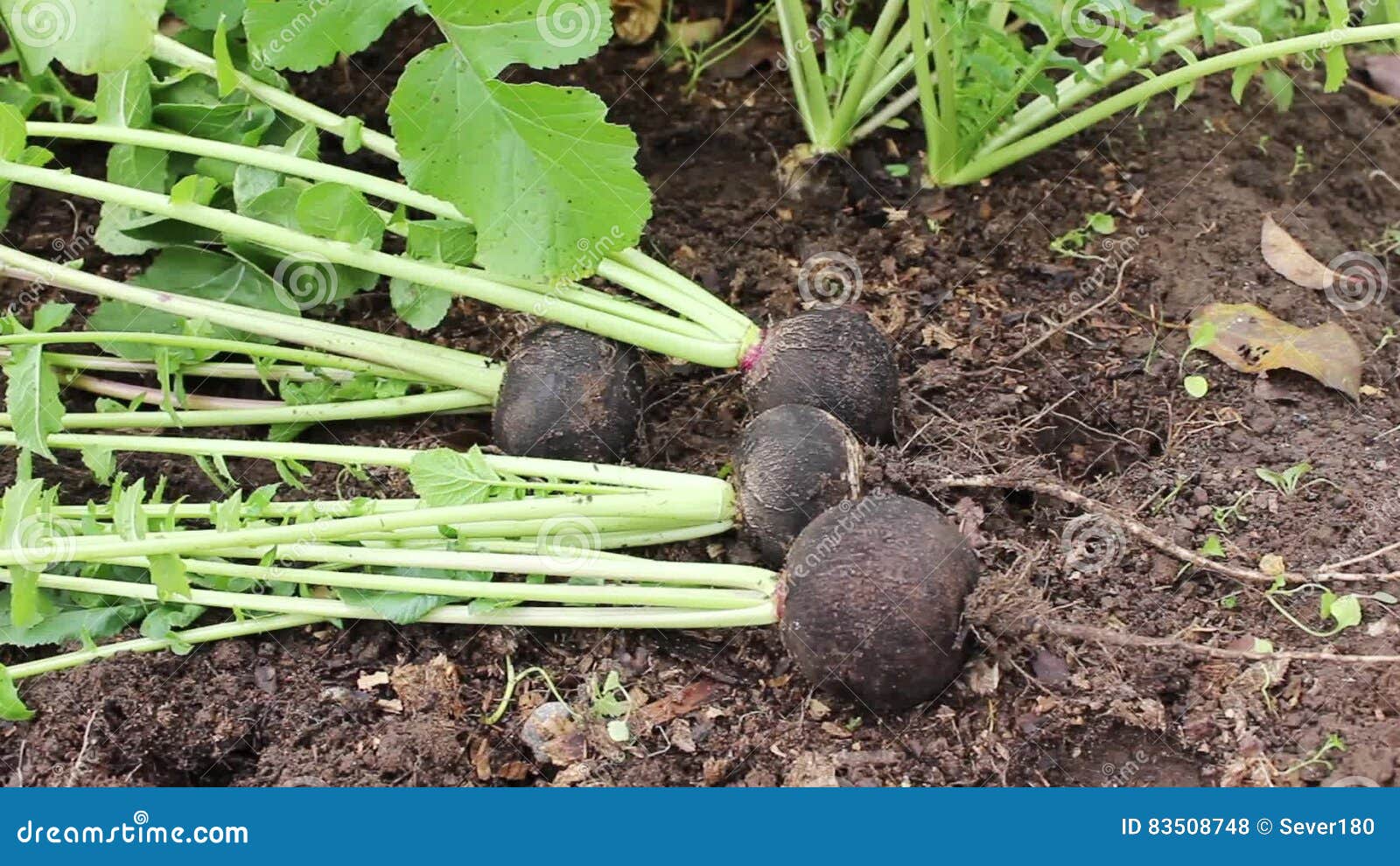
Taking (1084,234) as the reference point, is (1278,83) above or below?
above

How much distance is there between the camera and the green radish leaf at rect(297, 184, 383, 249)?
2.39 m

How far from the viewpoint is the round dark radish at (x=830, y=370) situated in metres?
2.44

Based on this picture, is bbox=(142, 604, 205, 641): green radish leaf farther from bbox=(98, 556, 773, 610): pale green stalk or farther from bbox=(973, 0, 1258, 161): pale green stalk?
bbox=(973, 0, 1258, 161): pale green stalk

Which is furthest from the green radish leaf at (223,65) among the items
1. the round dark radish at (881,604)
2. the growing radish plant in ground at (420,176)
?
the round dark radish at (881,604)

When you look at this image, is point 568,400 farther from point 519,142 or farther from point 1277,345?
point 1277,345

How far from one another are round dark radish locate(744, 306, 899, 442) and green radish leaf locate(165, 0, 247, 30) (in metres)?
1.37

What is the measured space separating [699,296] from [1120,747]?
1195 mm

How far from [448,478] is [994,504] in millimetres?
1044

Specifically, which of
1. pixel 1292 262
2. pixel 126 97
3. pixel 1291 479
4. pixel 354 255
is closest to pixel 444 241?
pixel 354 255

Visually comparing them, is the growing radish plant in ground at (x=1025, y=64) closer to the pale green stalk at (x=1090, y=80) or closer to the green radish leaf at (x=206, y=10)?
the pale green stalk at (x=1090, y=80)

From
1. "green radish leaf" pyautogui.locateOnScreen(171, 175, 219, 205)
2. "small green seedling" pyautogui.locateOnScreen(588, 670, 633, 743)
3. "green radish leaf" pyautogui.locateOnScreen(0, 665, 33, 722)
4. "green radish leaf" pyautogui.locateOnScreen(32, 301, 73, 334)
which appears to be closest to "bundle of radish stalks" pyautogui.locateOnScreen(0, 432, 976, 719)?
"green radish leaf" pyautogui.locateOnScreen(0, 665, 33, 722)

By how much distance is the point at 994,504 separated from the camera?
2439 millimetres

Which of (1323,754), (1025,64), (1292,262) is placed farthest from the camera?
(1292,262)

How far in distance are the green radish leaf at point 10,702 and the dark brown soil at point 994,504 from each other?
0.04m
